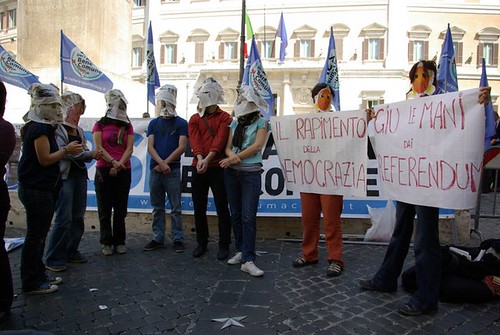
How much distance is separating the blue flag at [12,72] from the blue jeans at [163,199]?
5.53m

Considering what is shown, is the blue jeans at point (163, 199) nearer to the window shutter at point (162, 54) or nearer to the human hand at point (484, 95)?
the human hand at point (484, 95)

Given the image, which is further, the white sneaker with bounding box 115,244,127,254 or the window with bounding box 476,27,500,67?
the window with bounding box 476,27,500,67

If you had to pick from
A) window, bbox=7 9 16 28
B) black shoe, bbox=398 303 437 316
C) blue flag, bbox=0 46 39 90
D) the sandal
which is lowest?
black shoe, bbox=398 303 437 316

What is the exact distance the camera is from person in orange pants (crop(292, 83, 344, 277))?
420 cm

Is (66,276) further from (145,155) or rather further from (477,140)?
(477,140)

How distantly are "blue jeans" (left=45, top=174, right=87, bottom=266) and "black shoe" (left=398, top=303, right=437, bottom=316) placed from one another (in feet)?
11.2

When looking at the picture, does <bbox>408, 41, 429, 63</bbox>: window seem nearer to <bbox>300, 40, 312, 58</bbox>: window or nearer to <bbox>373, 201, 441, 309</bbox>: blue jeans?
<bbox>300, 40, 312, 58</bbox>: window

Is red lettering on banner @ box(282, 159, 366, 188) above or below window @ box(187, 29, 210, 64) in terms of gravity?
below

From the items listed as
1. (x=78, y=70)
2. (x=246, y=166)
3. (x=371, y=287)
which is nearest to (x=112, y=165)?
(x=246, y=166)

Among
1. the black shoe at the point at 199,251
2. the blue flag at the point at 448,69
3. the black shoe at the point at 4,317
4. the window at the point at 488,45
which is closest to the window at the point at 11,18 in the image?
the blue flag at the point at 448,69

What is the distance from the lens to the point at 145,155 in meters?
6.16

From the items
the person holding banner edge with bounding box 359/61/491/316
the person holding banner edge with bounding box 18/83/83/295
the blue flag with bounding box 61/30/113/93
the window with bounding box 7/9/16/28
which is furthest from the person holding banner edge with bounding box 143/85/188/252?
the window with bounding box 7/9/16/28

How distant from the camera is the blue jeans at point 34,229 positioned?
11.4 ft

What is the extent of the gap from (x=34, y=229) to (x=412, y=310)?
331cm
